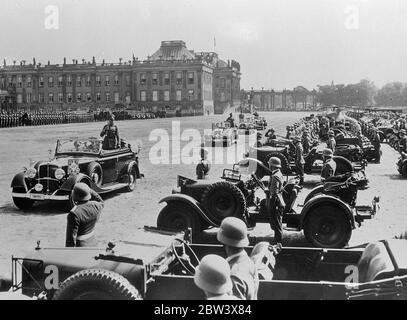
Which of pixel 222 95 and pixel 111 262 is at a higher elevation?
pixel 222 95

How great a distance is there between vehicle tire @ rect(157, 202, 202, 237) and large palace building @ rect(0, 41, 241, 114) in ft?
274

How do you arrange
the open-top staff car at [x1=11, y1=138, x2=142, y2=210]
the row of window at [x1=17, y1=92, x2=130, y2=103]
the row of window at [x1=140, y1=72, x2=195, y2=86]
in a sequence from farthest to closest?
the row of window at [x1=17, y1=92, x2=130, y2=103] → the row of window at [x1=140, y1=72, x2=195, y2=86] → the open-top staff car at [x1=11, y1=138, x2=142, y2=210]

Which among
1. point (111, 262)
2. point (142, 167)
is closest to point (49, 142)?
point (142, 167)

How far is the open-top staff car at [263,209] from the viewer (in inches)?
320

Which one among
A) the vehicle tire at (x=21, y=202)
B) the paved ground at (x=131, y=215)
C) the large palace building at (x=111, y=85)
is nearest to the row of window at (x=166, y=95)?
the large palace building at (x=111, y=85)

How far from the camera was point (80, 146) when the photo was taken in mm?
12539

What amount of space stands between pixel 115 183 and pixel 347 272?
8690 millimetres

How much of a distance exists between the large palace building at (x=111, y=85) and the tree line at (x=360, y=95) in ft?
174

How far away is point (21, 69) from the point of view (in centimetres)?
9900

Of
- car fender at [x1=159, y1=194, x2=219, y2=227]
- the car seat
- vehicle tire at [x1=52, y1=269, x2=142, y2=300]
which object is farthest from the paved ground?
the car seat

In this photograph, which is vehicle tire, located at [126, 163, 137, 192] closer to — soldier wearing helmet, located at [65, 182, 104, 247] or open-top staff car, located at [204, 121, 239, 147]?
soldier wearing helmet, located at [65, 182, 104, 247]

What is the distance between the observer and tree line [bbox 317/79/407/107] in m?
139

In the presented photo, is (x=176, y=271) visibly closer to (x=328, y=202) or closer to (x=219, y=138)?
(x=328, y=202)
